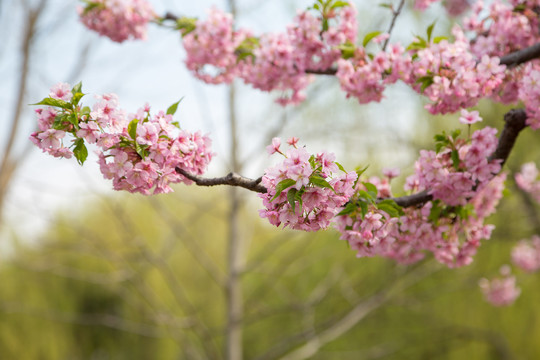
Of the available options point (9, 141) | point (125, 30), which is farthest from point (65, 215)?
point (125, 30)

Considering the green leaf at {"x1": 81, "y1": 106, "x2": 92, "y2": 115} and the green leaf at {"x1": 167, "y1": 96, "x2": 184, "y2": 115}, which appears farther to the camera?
the green leaf at {"x1": 167, "y1": 96, "x2": 184, "y2": 115}

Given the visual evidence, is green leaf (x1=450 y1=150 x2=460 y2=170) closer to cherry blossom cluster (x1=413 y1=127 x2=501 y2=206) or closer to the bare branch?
cherry blossom cluster (x1=413 y1=127 x2=501 y2=206)

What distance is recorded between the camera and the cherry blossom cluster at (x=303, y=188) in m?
1.23

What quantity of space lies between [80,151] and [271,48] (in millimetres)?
1273

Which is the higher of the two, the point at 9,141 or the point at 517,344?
the point at 9,141

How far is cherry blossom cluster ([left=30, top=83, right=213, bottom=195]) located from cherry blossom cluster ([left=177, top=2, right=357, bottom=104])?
115 cm

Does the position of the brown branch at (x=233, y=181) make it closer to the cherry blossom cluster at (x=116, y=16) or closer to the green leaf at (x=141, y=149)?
the green leaf at (x=141, y=149)

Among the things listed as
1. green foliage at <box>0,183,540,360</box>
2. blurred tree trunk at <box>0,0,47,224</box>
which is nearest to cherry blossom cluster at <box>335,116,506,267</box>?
green foliage at <box>0,183,540,360</box>

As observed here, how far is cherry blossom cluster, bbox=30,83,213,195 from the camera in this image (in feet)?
4.50

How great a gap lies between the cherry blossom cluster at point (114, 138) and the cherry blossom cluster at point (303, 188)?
301 mm

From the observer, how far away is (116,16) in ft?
9.23

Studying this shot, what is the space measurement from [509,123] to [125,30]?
208cm

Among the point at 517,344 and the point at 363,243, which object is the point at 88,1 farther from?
the point at 517,344

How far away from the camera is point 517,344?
6164 millimetres
